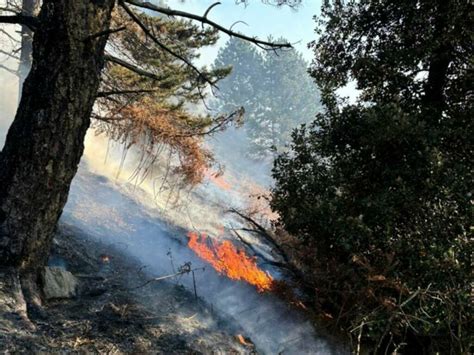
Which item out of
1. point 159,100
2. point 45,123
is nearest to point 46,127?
point 45,123

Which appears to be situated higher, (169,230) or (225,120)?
(225,120)

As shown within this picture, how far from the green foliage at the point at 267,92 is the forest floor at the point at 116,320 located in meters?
37.7

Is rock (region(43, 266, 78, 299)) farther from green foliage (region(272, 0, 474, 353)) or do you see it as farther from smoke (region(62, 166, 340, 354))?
green foliage (region(272, 0, 474, 353))

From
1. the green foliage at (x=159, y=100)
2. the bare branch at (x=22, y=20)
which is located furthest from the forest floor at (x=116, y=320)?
the bare branch at (x=22, y=20)

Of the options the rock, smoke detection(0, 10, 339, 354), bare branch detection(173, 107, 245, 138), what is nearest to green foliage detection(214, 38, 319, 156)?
smoke detection(0, 10, 339, 354)

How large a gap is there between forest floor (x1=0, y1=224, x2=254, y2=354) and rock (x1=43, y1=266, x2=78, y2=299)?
92 millimetres

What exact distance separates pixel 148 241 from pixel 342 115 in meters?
6.94

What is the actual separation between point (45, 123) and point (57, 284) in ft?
6.56

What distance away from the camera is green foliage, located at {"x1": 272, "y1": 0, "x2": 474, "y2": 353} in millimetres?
5504

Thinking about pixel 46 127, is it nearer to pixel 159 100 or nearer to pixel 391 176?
pixel 391 176

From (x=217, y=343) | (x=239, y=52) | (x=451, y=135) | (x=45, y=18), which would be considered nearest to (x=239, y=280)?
(x=217, y=343)

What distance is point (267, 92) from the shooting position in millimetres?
48094

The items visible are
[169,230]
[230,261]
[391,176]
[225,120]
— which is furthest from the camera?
[169,230]

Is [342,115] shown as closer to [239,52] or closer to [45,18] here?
[45,18]
